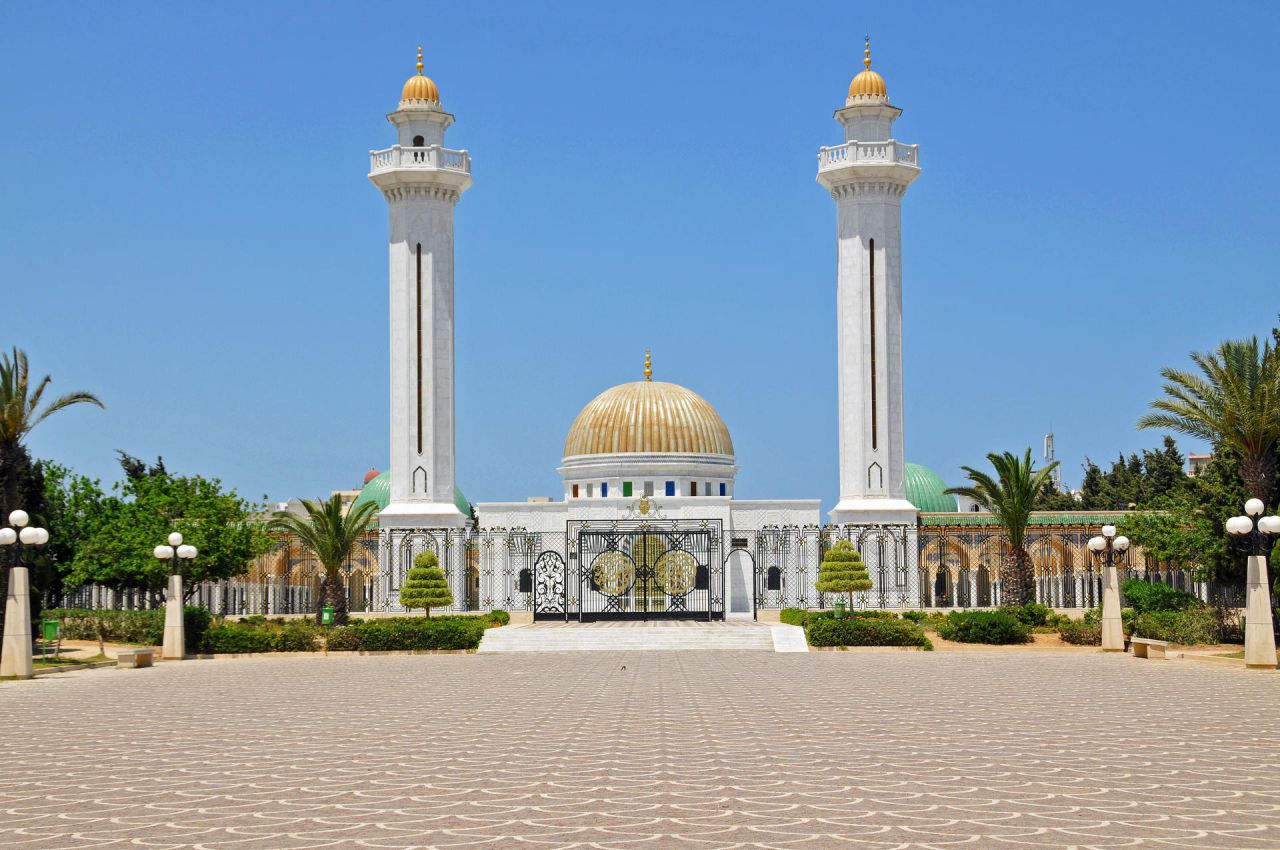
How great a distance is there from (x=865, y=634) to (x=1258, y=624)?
7671 millimetres

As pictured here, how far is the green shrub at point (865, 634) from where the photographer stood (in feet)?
88.1

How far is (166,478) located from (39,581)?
413 centimetres

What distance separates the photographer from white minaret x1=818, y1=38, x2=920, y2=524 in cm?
4334

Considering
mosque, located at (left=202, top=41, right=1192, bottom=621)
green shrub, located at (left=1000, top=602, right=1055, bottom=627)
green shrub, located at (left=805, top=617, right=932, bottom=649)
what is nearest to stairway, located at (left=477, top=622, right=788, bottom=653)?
green shrub, located at (left=805, top=617, right=932, bottom=649)

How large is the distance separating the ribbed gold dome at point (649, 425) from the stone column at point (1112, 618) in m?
25.2

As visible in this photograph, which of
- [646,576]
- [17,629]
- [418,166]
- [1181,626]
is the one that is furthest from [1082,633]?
[418,166]

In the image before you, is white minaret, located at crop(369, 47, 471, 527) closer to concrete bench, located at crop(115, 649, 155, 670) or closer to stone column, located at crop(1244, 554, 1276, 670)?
concrete bench, located at crop(115, 649, 155, 670)

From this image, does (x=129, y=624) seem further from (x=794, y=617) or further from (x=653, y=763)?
(x=653, y=763)

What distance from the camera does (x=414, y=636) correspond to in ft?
91.2

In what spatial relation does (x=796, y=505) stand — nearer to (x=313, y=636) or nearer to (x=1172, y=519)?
(x=1172, y=519)

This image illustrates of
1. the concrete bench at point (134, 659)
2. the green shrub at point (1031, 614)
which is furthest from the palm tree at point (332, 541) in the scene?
the green shrub at point (1031, 614)

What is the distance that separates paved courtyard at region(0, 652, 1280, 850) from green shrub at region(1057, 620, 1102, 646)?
789 centimetres

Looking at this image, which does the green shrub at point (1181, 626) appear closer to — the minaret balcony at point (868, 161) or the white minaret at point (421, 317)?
the minaret balcony at point (868, 161)

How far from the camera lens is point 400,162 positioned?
44250 millimetres
